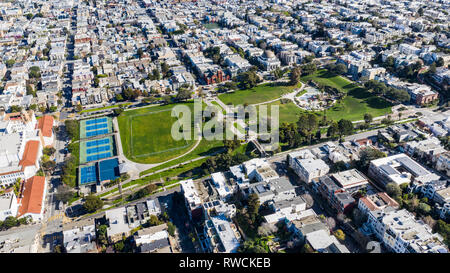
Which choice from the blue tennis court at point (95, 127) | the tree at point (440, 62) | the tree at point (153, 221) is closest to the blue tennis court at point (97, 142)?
the blue tennis court at point (95, 127)

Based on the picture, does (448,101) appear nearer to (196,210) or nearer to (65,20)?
(196,210)

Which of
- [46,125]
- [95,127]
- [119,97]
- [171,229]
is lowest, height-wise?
[171,229]

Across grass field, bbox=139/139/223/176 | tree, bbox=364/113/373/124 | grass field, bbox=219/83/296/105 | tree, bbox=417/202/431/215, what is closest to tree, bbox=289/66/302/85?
grass field, bbox=219/83/296/105

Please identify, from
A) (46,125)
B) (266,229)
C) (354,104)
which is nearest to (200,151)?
(266,229)

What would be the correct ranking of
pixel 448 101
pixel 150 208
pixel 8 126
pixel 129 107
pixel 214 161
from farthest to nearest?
pixel 129 107 < pixel 448 101 < pixel 8 126 < pixel 214 161 < pixel 150 208

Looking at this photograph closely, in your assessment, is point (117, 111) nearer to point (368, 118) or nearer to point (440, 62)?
point (368, 118)

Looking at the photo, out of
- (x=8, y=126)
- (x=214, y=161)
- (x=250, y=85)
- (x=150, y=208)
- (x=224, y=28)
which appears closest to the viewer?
(x=150, y=208)
